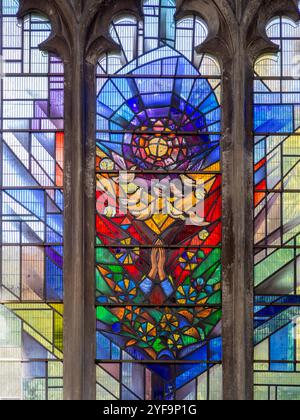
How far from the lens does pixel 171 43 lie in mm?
4852

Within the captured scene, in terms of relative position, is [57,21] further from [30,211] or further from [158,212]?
[158,212]

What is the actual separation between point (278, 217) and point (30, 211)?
1535mm

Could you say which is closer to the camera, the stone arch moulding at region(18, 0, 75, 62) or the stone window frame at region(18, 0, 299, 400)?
the stone window frame at region(18, 0, 299, 400)

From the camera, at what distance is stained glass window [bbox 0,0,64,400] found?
4.65 meters

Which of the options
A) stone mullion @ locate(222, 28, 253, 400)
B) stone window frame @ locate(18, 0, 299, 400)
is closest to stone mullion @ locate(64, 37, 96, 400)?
stone window frame @ locate(18, 0, 299, 400)

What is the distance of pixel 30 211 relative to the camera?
474 cm

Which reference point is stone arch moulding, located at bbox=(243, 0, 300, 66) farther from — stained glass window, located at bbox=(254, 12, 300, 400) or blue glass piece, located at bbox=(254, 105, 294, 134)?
blue glass piece, located at bbox=(254, 105, 294, 134)

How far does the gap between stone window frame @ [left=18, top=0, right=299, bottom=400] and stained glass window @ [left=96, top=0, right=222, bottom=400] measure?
6cm

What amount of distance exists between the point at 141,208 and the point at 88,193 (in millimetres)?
341

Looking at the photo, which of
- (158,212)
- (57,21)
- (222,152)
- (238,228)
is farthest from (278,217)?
(57,21)

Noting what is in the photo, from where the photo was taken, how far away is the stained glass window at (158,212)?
4648 mm

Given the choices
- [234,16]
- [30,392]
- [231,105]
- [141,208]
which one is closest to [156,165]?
[141,208]
